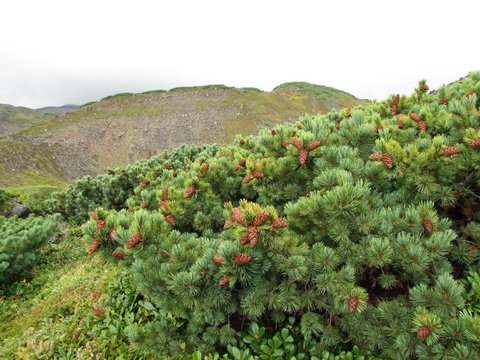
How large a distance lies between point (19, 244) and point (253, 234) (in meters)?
8.00

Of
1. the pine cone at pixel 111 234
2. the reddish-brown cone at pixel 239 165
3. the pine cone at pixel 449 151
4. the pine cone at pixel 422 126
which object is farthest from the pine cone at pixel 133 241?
the pine cone at pixel 422 126

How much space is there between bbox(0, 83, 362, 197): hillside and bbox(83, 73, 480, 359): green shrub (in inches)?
1128

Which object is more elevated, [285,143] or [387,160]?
[285,143]

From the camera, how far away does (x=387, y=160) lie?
10.4ft

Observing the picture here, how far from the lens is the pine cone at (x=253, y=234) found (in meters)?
2.59

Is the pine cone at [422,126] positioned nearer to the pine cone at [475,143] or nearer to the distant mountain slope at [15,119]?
the pine cone at [475,143]

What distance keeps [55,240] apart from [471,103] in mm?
11918

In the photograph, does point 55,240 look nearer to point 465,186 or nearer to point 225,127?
point 465,186

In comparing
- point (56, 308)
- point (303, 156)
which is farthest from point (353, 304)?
point (56, 308)

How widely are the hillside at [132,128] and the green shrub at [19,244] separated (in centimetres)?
2124

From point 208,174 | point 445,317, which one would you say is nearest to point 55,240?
point 208,174

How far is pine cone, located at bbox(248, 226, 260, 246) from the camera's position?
259 centimetres

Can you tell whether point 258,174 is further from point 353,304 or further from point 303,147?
point 353,304

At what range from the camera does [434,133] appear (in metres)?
4.13
